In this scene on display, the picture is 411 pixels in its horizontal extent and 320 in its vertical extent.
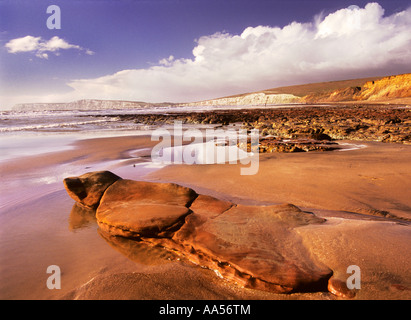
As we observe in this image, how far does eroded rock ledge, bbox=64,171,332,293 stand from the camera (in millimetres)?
1568

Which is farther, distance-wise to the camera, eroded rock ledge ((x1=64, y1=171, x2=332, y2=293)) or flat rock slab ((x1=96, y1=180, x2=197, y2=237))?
flat rock slab ((x1=96, y1=180, x2=197, y2=237))

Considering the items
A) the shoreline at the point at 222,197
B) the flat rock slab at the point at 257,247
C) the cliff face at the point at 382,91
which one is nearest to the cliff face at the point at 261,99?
the cliff face at the point at 382,91

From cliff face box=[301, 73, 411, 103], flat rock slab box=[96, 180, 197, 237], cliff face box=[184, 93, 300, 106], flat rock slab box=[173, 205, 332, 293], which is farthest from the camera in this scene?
cliff face box=[184, 93, 300, 106]

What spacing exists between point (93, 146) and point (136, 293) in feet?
26.8

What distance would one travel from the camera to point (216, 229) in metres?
2.04

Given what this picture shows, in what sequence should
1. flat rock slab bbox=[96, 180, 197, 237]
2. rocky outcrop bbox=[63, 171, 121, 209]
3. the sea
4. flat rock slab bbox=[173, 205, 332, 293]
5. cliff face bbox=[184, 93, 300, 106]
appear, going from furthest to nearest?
cliff face bbox=[184, 93, 300, 106], the sea, rocky outcrop bbox=[63, 171, 121, 209], flat rock slab bbox=[96, 180, 197, 237], flat rock slab bbox=[173, 205, 332, 293]

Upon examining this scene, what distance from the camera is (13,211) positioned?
3010mm

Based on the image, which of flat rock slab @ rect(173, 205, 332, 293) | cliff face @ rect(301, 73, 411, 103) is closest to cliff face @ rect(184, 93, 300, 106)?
cliff face @ rect(301, 73, 411, 103)

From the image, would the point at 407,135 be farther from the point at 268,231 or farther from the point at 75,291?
the point at 75,291

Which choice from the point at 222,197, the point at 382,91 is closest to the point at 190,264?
the point at 222,197

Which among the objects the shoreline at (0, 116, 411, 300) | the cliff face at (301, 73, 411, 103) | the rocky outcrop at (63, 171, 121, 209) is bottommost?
the shoreline at (0, 116, 411, 300)

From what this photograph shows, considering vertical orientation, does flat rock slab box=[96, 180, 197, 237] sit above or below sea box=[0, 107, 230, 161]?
below

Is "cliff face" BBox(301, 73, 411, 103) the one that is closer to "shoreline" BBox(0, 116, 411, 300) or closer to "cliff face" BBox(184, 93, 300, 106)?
"cliff face" BBox(184, 93, 300, 106)
